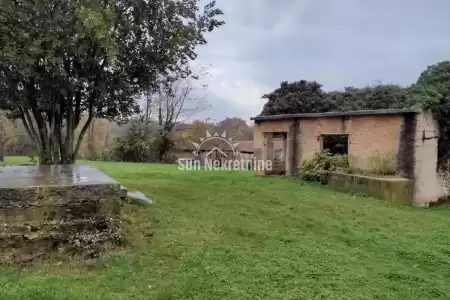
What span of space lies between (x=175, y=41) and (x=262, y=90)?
13187mm

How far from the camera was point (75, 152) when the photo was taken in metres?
6.84

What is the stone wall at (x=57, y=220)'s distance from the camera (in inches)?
128

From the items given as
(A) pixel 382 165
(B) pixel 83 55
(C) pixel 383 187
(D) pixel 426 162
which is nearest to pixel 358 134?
(A) pixel 382 165

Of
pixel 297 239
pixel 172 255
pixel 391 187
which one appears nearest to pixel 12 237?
A: pixel 172 255

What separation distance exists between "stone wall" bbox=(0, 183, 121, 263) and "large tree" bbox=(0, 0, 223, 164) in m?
2.20

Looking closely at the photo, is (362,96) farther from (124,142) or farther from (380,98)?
(124,142)

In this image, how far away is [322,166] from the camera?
10.6m

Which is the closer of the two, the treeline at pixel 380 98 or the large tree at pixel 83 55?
the large tree at pixel 83 55

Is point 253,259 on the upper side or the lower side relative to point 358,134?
lower

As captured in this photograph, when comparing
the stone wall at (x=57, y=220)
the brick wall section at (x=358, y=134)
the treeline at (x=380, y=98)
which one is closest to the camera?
the stone wall at (x=57, y=220)

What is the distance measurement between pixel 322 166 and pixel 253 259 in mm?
7316

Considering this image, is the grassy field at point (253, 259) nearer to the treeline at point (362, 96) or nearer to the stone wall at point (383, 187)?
the stone wall at point (383, 187)

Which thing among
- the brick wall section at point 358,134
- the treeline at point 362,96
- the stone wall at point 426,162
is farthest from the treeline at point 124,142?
the stone wall at point 426,162

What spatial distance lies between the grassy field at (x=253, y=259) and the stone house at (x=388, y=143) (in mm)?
2988
